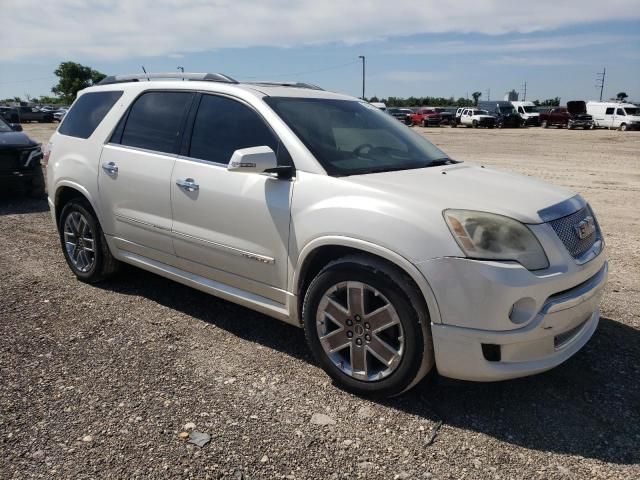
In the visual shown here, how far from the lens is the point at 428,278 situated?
9.13 ft

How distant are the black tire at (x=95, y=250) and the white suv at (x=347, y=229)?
9 cm

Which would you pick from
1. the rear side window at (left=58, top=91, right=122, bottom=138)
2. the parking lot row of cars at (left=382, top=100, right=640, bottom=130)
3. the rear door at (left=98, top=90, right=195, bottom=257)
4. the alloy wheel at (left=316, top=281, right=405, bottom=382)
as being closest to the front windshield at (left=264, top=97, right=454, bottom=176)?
the alloy wheel at (left=316, top=281, right=405, bottom=382)

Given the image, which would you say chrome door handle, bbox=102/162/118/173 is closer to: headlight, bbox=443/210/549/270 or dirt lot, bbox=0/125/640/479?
dirt lot, bbox=0/125/640/479

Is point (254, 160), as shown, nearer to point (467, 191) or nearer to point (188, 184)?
point (188, 184)

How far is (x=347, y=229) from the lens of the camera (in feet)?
10.00

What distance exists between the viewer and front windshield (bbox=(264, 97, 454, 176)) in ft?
11.5

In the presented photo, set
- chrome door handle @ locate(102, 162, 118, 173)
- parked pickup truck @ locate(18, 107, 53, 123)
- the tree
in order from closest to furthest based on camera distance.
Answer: chrome door handle @ locate(102, 162, 118, 173) < parked pickup truck @ locate(18, 107, 53, 123) < the tree

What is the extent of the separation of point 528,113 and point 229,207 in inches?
1951

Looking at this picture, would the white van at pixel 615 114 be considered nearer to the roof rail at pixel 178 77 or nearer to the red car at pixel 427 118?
the red car at pixel 427 118

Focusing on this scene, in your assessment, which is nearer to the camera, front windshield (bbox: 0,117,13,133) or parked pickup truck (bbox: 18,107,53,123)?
front windshield (bbox: 0,117,13,133)

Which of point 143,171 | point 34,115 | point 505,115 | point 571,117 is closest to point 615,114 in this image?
point 571,117

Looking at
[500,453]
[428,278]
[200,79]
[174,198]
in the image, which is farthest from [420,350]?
[200,79]

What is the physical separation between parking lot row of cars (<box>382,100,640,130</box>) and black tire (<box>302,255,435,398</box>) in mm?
35576

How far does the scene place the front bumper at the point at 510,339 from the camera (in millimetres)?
2734
